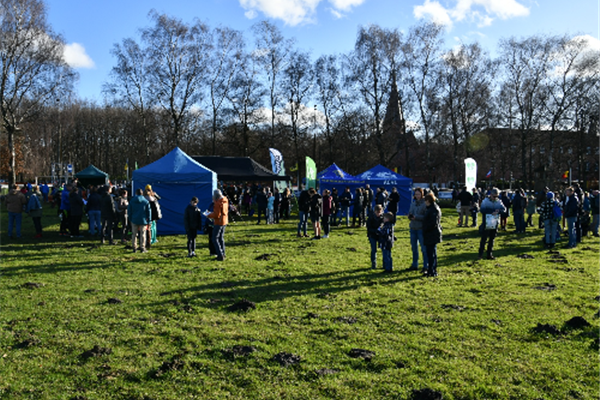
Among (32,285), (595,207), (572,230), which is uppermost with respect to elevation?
(595,207)

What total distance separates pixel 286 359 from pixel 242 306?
203 cm

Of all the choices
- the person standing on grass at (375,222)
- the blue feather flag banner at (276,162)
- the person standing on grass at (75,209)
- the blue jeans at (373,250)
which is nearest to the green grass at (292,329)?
the blue jeans at (373,250)

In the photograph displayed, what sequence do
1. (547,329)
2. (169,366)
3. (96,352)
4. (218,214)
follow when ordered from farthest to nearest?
1. (218,214)
2. (547,329)
3. (96,352)
4. (169,366)

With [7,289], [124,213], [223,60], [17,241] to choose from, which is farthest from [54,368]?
[223,60]

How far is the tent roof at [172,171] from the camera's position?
1473 cm

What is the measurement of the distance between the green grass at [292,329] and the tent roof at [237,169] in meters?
12.0

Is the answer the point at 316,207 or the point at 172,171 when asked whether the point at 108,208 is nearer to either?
the point at 172,171

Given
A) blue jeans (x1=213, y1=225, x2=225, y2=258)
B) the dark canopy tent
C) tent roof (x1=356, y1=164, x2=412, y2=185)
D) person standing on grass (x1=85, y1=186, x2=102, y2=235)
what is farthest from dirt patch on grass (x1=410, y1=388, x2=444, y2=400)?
the dark canopy tent

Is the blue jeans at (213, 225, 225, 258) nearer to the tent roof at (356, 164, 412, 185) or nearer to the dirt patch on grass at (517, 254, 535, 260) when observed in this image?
the dirt patch on grass at (517, 254, 535, 260)

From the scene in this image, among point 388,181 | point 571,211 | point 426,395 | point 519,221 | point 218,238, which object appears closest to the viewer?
point 426,395

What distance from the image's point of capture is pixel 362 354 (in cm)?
475

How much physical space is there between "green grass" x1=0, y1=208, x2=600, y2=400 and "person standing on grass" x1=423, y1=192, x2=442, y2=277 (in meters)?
0.50

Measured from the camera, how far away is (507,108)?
4156 centimetres

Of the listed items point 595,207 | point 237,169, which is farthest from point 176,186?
point 595,207
